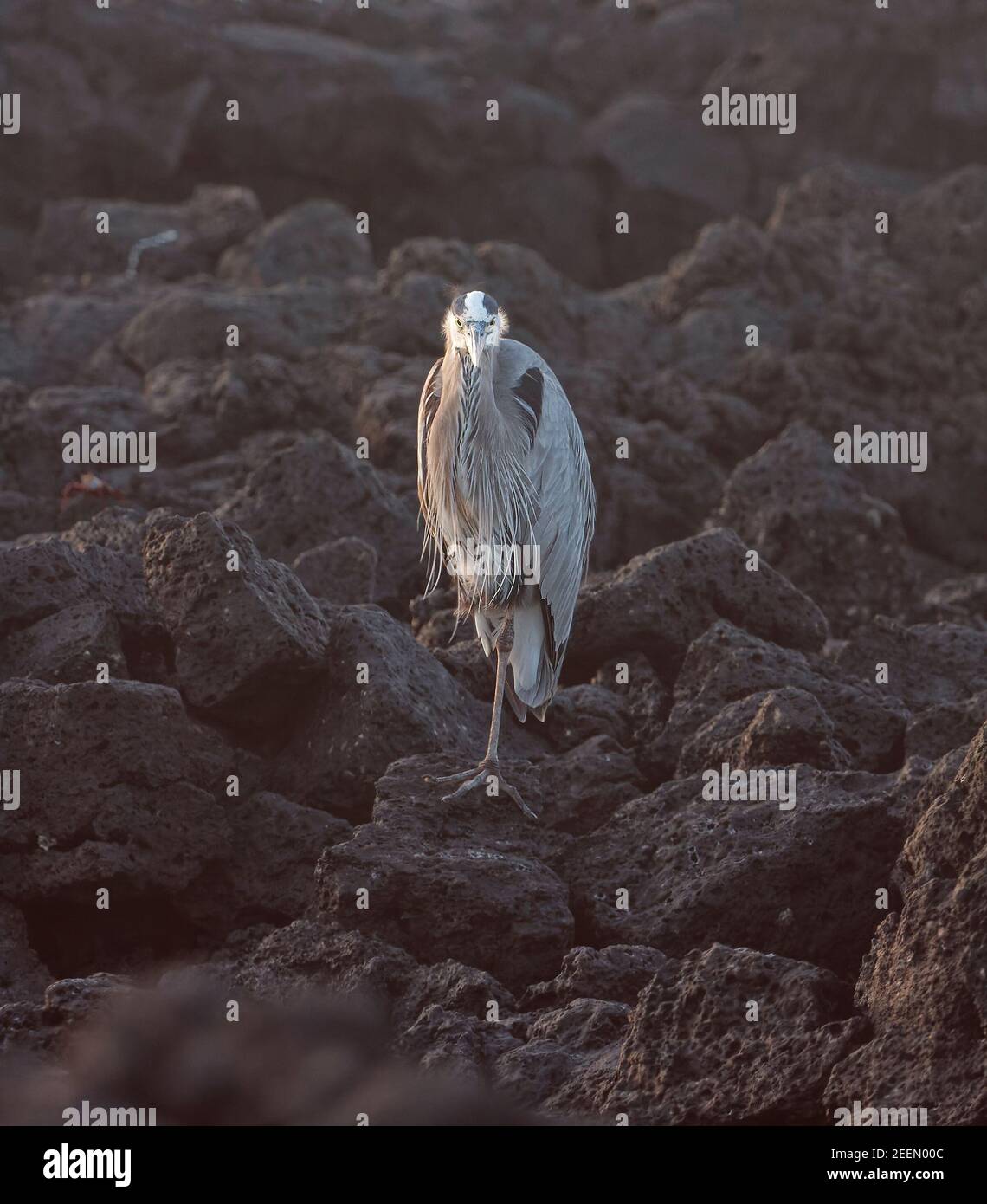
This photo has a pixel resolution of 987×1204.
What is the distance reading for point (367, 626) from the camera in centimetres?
861

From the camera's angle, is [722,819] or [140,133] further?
[140,133]

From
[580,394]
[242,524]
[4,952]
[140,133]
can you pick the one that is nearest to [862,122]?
[140,133]

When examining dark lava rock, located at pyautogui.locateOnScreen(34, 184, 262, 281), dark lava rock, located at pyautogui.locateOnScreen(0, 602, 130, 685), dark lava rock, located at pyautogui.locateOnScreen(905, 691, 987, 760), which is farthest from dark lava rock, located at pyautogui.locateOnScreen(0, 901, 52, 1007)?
dark lava rock, located at pyautogui.locateOnScreen(34, 184, 262, 281)

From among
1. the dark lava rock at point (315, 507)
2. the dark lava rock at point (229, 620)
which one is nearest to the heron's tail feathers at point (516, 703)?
the dark lava rock at point (229, 620)

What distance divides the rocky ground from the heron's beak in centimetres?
140

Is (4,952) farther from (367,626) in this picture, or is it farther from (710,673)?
(710,673)

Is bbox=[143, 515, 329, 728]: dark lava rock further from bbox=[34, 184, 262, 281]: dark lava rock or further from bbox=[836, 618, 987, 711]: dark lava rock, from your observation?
bbox=[34, 184, 262, 281]: dark lava rock

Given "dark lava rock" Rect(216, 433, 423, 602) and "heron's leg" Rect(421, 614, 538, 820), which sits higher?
"dark lava rock" Rect(216, 433, 423, 602)

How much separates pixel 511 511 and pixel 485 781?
60.0 inches

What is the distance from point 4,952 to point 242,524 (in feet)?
12.3

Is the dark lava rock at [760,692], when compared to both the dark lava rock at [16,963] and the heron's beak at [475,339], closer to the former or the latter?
the heron's beak at [475,339]

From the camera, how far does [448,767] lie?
797 centimetres

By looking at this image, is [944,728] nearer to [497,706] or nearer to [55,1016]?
[497,706]

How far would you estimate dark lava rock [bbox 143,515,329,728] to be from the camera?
8.28m
